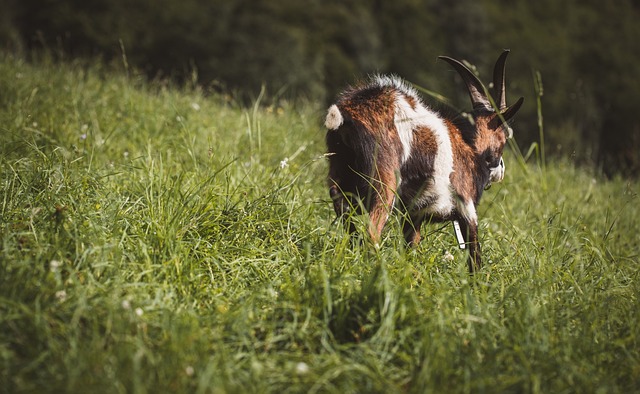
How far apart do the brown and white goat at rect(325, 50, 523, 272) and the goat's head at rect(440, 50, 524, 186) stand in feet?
0.04

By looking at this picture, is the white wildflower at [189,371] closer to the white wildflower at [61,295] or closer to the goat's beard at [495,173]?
the white wildflower at [61,295]

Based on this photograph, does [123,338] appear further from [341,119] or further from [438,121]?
[438,121]

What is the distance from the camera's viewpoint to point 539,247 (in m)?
2.97

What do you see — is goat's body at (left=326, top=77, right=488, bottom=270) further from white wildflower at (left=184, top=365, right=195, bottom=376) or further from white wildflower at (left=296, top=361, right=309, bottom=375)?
white wildflower at (left=184, top=365, right=195, bottom=376)

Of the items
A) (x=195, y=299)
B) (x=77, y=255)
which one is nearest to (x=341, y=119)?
(x=195, y=299)

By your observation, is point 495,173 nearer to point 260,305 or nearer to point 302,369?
point 260,305

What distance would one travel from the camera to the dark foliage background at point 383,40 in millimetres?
21969

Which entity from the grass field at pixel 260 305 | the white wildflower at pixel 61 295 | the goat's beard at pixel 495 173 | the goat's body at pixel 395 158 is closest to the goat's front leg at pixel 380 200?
the goat's body at pixel 395 158

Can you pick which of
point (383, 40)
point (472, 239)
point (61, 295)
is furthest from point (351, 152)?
point (383, 40)

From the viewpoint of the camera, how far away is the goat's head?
2918mm

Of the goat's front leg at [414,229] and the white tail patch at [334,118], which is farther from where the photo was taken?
the goat's front leg at [414,229]

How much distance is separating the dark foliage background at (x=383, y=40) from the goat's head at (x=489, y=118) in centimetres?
1309

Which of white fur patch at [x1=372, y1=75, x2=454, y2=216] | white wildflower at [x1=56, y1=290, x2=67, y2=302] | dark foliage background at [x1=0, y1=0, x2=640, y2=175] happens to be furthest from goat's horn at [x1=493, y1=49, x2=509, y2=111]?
dark foliage background at [x1=0, y1=0, x2=640, y2=175]

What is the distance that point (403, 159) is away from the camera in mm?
2541
